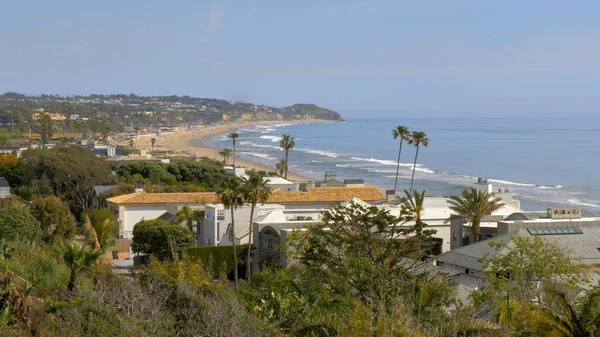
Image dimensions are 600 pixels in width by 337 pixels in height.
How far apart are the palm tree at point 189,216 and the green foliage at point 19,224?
9.24 m

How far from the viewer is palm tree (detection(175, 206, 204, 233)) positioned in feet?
162

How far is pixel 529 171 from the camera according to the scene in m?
115

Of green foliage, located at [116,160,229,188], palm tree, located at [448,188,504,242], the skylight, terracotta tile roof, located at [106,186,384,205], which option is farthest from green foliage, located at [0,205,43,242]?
green foliage, located at [116,160,229,188]

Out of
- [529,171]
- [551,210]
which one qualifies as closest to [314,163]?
[529,171]

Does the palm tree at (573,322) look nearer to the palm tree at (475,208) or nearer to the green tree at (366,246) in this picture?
the green tree at (366,246)

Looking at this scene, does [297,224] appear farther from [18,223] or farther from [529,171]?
[529,171]

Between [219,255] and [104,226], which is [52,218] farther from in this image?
[219,255]

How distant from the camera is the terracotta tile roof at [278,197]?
56.5 metres

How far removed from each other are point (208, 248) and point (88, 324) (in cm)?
2392

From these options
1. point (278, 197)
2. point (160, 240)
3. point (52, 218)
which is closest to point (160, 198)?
point (278, 197)

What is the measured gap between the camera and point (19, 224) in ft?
133

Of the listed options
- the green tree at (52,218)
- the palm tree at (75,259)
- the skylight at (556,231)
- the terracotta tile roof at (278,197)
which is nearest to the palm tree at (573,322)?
the palm tree at (75,259)

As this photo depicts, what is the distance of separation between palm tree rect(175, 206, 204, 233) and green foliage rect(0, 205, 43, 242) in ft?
30.3

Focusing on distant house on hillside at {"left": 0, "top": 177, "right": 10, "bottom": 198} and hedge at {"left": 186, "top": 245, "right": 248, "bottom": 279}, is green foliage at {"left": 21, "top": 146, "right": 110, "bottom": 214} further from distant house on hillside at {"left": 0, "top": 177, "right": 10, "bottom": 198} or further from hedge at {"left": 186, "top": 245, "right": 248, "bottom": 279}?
hedge at {"left": 186, "top": 245, "right": 248, "bottom": 279}
